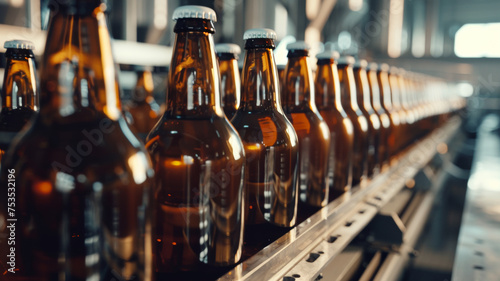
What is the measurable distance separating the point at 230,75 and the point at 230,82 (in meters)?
0.02

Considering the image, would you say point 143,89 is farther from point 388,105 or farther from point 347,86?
point 388,105

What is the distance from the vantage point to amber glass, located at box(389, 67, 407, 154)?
1533 millimetres

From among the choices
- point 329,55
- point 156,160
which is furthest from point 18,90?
point 329,55

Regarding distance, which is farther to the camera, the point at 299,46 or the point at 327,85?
the point at 327,85

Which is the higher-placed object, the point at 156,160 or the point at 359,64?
the point at 359,64

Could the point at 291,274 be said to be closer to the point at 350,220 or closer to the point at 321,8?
the point at 350,220

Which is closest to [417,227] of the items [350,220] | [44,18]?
[350,220]

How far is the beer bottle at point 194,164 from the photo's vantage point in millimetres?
452

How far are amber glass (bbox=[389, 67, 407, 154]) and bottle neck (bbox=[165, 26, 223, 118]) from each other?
1153 millimetres

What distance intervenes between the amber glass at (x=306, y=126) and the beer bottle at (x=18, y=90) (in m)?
0.39

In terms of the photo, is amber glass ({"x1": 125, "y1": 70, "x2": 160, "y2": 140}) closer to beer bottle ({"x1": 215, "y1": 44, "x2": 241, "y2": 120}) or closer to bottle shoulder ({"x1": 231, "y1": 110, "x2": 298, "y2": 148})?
beer bottle ({"x1": 215, "y1": 44, "x2": 241, "y2": 120})

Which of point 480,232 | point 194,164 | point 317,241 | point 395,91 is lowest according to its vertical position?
point 480,232

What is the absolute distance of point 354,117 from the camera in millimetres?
1019

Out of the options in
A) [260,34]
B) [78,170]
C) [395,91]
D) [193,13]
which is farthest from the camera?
[395,91]
